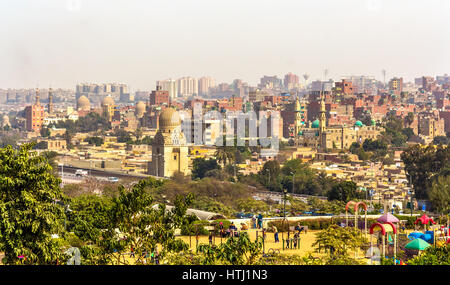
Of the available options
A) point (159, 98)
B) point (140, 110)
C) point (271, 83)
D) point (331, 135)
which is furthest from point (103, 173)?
point (271, 83)

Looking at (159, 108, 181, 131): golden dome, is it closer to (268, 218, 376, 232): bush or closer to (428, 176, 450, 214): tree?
(428, 176, 450, 214): tree

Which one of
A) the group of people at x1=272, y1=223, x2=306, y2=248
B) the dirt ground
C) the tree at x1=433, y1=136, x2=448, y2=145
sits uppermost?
the group of people at x1=272, y1=223, x2=306, y2=248

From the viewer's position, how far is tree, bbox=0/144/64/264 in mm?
7508

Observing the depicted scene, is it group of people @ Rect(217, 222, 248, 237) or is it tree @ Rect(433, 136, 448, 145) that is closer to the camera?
group of people @ Rect(217, 222, 248, 237)

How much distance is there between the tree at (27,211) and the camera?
24.6 feet

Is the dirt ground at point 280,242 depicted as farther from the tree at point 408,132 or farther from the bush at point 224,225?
the tree at point 408,132

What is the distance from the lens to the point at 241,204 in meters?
17.7

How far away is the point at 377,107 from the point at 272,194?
38.2 meters

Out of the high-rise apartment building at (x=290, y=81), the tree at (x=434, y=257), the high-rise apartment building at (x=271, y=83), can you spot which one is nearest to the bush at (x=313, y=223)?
the tree at (x=434, y=257)

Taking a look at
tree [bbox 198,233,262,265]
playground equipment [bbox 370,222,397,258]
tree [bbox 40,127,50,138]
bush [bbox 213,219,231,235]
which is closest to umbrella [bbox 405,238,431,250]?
playground equipment [bbox 370,222,397,258]

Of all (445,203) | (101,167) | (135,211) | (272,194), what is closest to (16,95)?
(101,167)

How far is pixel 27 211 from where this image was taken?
7.54 meters

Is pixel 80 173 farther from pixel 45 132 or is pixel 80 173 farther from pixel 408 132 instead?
pixel 45 132
